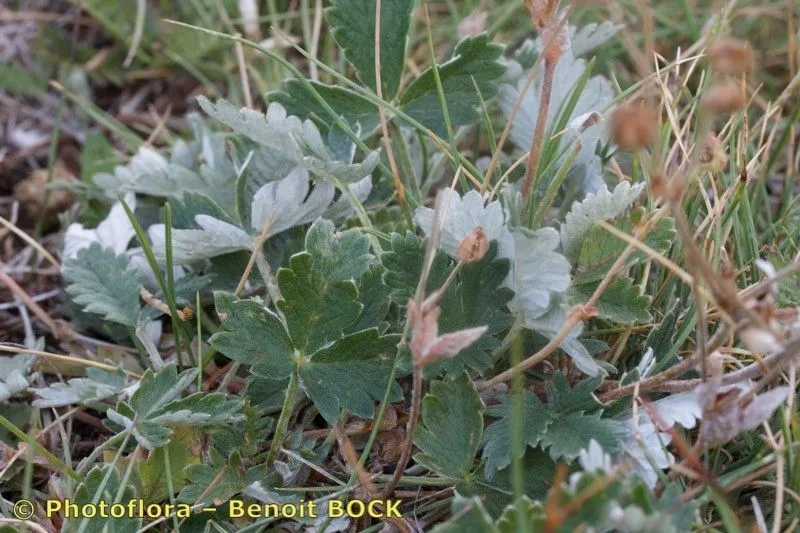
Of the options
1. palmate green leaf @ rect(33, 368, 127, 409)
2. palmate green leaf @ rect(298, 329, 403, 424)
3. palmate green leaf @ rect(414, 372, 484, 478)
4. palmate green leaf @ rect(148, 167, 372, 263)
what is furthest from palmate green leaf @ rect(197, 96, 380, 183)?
palmate green leaf @ rect(33, 368, 127, 409)

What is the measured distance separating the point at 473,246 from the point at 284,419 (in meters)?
0.48

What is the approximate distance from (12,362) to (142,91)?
4.17ft

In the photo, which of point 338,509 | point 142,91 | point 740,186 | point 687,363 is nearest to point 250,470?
point 338,509

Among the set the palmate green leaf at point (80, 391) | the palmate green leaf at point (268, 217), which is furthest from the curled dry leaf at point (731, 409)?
the palmate green leaf at point (80, 391)

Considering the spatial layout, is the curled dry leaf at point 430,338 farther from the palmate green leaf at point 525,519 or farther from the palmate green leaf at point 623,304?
the palmate green leaf at point 623,304

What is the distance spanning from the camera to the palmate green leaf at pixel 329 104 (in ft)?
5.41

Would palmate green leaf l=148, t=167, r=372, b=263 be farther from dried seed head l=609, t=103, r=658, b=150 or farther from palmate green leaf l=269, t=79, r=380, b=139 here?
dried seed head l=609, t=103, r=658, b=150

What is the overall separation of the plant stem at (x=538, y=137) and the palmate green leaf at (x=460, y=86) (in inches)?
10.4

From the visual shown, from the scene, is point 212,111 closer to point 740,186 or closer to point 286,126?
point 286,126

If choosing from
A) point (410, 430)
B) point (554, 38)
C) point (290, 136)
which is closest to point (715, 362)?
point (410, 430)

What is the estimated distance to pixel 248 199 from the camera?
1754 millimetres

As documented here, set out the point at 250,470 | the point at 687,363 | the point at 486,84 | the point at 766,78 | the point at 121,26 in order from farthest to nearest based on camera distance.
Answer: the point at 121,26
the point at 766,78
the point at 486,84
the point at 250,470
the point at 687,363

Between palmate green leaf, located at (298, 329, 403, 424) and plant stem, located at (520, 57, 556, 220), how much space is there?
1.19ft

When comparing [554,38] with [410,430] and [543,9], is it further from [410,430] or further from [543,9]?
[410,430]
